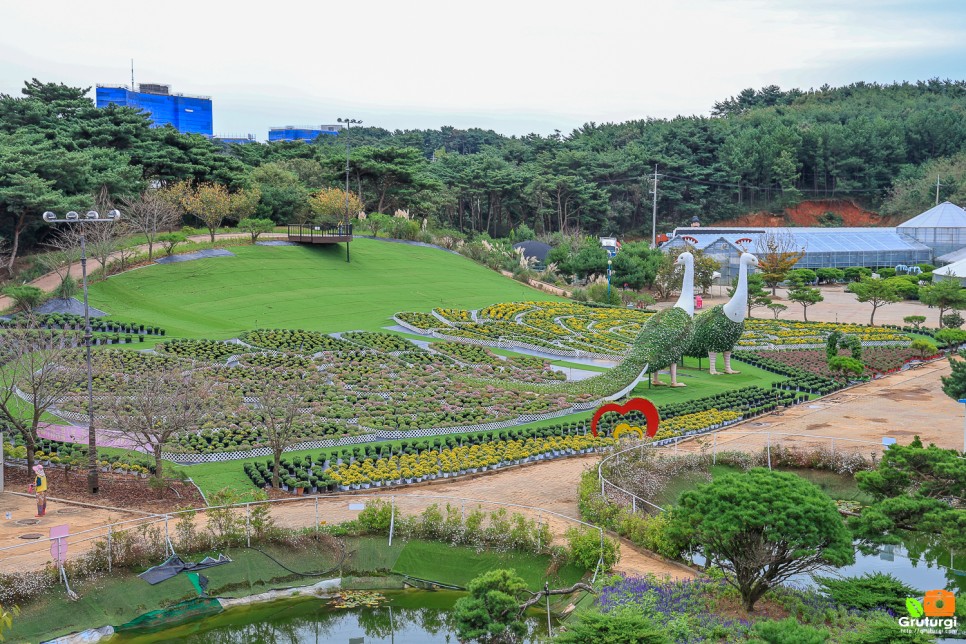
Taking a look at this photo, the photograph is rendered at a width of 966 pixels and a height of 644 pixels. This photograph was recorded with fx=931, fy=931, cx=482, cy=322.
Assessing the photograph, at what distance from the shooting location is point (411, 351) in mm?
38906

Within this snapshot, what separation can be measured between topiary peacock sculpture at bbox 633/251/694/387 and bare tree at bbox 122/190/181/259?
2736 centimetres

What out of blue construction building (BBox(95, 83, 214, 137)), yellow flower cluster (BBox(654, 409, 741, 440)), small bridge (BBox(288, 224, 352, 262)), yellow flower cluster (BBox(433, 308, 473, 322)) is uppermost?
blue construction building (BBox(95, 83, 214, 137))

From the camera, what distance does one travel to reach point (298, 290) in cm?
5050

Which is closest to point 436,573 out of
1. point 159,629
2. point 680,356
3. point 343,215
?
point 159,629

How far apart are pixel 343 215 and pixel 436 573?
47184mm

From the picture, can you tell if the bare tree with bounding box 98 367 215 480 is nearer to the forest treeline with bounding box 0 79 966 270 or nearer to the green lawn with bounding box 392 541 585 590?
the green lawn with bounding box 392 541 585 590

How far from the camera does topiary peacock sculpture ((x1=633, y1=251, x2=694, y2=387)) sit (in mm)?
33531

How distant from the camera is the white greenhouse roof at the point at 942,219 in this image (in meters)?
77.7

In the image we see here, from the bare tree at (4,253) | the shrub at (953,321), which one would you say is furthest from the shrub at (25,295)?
the shrub at (953,321)

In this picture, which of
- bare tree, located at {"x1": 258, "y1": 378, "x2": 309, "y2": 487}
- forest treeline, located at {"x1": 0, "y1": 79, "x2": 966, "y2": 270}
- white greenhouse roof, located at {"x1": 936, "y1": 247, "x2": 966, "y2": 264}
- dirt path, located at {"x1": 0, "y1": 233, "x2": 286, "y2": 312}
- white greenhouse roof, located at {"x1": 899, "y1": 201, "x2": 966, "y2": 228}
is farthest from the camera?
white greenhouse roof, located at {"x1": 899, "y1": 201, "x2": 966, "y2": 228}

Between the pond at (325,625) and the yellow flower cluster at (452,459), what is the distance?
220 inches

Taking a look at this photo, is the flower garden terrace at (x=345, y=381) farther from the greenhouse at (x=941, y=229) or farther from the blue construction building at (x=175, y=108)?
the blue construction building at (x=175, y=108)

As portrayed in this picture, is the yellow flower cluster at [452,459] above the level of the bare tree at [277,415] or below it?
below

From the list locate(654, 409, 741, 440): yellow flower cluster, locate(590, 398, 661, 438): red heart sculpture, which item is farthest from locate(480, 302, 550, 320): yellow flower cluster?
locate(590, 398, 661, 438): red heart sculpture
